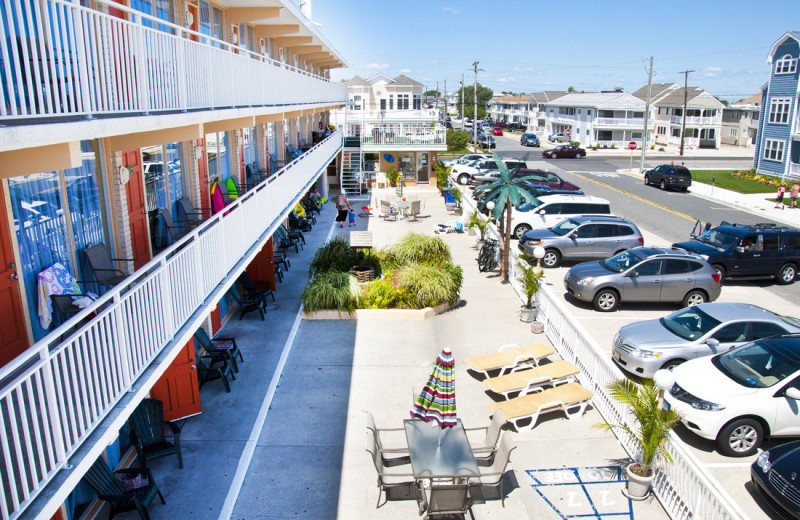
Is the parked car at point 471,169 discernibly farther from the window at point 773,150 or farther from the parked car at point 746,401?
the parked car at point 746,401

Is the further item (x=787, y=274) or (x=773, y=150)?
(x=773, y=150)

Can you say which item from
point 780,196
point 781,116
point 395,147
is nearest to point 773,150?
point 781,116

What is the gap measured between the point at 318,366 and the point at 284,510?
466 centimetres

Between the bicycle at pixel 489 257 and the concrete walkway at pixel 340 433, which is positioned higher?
the bicycle at pixel 489 257

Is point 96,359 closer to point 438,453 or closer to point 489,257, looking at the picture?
point 438,453

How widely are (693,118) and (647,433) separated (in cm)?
7549

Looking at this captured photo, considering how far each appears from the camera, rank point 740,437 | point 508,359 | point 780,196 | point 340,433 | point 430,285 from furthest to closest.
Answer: point 780,196
point 430,285
point 508,359
point 340,433
point 740,437

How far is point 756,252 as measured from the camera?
1828 cm

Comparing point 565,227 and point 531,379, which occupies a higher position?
point 565,227

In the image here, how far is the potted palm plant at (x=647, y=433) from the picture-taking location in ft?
26.8

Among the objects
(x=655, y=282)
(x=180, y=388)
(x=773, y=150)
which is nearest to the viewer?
(x=180, y=388)

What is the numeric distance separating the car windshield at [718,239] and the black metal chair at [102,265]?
56.4ft

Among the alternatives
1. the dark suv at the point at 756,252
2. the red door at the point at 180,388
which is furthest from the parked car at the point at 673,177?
the red door at the point at 180,388

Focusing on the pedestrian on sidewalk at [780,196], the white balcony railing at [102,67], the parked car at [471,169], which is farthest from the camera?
the parked car at [471,169]
